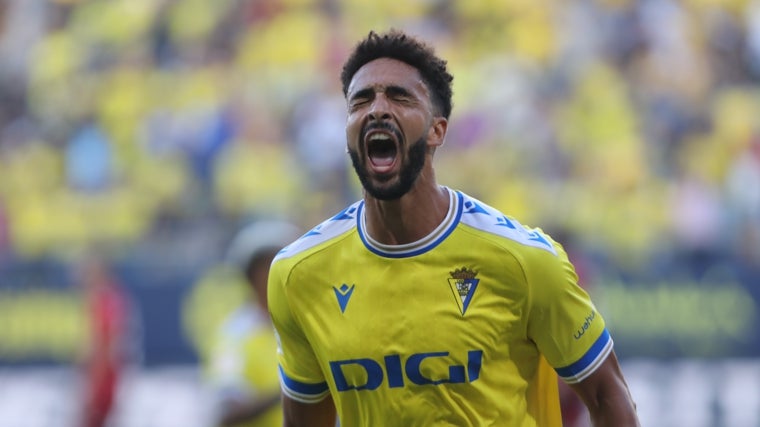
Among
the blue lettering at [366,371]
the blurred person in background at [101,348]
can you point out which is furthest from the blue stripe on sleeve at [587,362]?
the blurred person in background at [101,348]

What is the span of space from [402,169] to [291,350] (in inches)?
29.5

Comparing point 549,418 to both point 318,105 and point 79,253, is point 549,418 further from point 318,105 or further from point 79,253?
point 318,105

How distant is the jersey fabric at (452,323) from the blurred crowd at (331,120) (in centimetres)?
845

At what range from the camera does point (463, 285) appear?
382cm

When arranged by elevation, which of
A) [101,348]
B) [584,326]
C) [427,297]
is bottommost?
[101,348]

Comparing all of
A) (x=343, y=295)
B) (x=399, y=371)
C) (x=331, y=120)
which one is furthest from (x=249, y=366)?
(x=331, y=120)

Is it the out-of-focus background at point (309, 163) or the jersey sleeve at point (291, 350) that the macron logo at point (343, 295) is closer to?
the jersey sleeve at point (291, 350)

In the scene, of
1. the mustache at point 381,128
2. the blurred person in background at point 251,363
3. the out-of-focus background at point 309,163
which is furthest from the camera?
the out-of-focus background at point 309,163

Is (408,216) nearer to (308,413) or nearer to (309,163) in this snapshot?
(308,413)

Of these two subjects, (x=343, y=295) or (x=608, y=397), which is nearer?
(x=608, y=397)

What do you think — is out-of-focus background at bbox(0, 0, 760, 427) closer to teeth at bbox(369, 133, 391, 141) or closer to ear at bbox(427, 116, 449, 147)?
ear at bbox(427, 116, 449, 147)

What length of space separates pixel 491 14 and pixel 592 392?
40.2ft

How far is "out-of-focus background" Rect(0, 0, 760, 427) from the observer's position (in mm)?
11992

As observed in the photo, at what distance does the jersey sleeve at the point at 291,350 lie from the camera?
4020 millimetres
